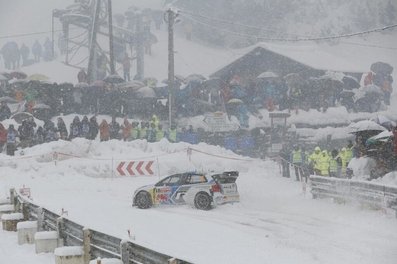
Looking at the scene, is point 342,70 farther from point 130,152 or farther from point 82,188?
point 82,188

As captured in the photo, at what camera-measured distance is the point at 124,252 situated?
8.41 m

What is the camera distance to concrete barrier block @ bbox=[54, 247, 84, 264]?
31.4 ft

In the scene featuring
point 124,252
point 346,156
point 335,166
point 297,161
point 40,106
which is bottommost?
point 124,252

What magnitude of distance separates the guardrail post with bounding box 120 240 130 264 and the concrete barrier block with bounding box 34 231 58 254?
3.53 metres

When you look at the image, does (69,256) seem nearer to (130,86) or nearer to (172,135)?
(172,135)

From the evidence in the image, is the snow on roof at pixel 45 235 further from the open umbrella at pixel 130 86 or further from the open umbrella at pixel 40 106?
the open umbrella at pixel 130 86

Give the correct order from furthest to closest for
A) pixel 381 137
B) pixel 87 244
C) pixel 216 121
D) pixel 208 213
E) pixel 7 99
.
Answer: pixel 7 99, pixel 216 121, pixel 381 137, pixel 208 213, pixel 87 244

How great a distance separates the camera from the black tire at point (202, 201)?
17.3 meters

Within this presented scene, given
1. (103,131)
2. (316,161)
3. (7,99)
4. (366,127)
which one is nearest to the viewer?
(366,127)

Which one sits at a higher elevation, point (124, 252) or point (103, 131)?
point (103, 131)

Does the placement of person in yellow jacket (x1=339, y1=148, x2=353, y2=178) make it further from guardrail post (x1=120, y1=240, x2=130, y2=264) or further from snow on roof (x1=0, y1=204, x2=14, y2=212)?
guardrail post (x1=120, y1=240, x2=130, y2=264)

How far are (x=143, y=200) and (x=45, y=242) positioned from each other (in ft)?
21.7

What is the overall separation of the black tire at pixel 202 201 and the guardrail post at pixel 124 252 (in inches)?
350

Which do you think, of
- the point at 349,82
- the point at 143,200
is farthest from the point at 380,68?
the point at 143,200
